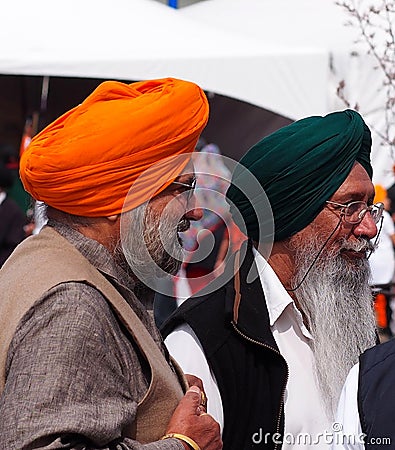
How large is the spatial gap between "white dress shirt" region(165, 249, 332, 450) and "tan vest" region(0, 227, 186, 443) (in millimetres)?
259

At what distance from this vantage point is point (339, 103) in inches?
270

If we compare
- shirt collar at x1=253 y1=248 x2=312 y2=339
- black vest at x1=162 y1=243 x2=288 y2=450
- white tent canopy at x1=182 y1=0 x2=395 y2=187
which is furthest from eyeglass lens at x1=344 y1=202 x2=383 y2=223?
white tent canopy at x1=182 y1=0 x2=395 y2=187

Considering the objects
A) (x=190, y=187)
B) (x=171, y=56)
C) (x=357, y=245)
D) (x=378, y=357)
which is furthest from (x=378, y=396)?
(x=171, y=56)

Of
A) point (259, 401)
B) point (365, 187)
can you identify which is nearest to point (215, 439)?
point (259, 401)

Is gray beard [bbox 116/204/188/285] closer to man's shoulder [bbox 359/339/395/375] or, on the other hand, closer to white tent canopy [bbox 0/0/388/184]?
man's shoulder [bbox 359/339/395/375]

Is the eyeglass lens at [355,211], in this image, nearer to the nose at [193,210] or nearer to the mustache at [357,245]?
the mustache at [357,245]

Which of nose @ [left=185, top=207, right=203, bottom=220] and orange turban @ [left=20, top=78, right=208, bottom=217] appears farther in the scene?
nose @ [left=185, top=207, right=203, bottom=220]

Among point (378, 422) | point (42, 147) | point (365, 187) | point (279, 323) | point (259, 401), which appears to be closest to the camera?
point (378, 422)

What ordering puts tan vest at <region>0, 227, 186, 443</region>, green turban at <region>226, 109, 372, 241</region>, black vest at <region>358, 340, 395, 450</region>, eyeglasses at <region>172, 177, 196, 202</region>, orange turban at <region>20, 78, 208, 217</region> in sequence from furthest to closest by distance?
green turban at <region>226, 109, 372, 241</region> < eyeglasses at <region>172, 177, 196, 202</region> < orange turban at <region>20, 78, 208, 217</region> < tan vest at <region>0, 227, 186, 443</region> < black vest at <region>358, 340, 395, 450</region>

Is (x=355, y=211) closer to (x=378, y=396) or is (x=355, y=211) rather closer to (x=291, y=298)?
(x=291, y=298)

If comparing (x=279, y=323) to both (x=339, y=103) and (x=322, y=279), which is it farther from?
(x=339, y=103)

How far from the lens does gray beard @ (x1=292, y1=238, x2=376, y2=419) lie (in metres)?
2.41

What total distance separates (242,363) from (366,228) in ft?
1.82

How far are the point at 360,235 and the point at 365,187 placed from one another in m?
0.15
